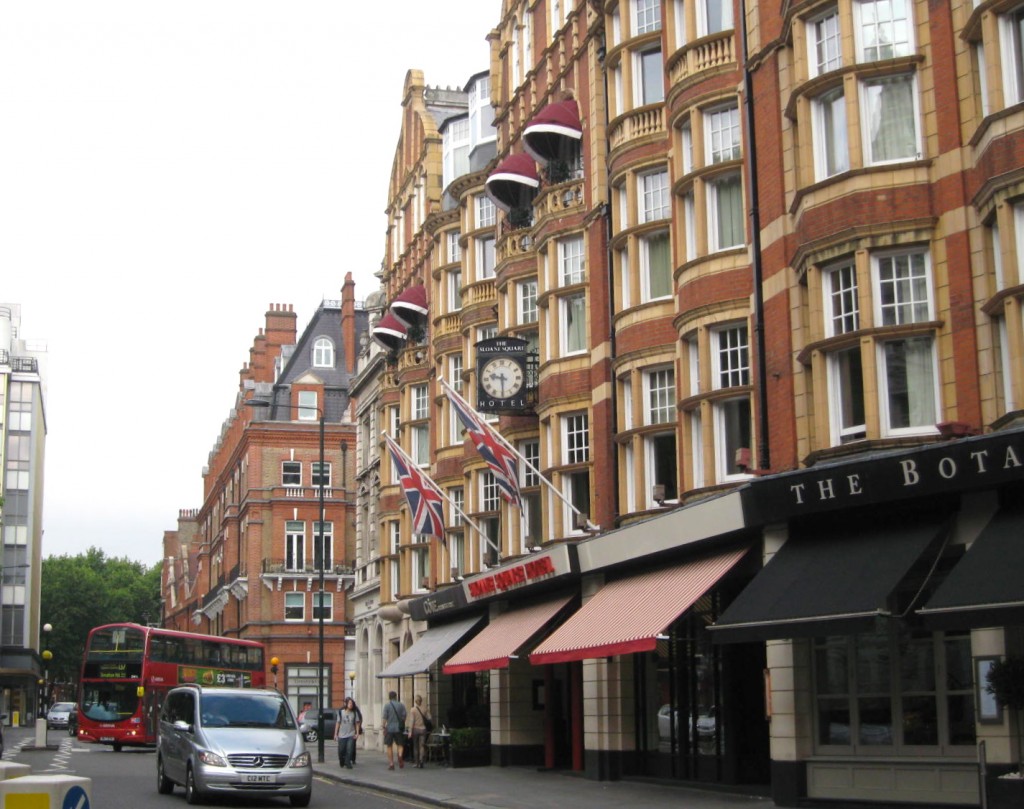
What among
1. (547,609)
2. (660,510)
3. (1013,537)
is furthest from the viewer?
(547,609)

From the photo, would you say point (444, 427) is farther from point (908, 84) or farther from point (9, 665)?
point (9, 665)

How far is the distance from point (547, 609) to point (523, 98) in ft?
46.8

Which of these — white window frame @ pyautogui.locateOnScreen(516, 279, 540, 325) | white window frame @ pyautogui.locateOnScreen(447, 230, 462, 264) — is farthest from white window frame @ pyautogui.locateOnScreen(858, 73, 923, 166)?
white window frame @ pyautogui.locateOnScreen(447, 230, 462, 264)

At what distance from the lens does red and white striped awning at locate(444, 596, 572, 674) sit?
30.5m

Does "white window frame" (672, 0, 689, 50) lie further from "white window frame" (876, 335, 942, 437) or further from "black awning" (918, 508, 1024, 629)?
"black awning" (918, 508, 1024, 629)

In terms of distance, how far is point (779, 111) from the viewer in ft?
76.2

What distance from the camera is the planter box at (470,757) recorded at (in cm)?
3534

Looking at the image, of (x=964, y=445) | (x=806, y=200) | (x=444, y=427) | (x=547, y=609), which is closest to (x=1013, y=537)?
(x=964, y=445)

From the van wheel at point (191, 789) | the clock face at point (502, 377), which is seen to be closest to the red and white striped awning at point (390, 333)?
the clock face at point (502, 377)

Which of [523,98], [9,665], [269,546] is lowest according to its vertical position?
[9,665]

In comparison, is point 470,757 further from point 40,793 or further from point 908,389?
point 40,793

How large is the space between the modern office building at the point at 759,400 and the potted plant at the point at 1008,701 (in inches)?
10.8

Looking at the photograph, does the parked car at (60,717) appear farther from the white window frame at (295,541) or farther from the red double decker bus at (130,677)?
the red double decker bus at (130,677)

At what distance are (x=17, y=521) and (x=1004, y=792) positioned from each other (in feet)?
338
